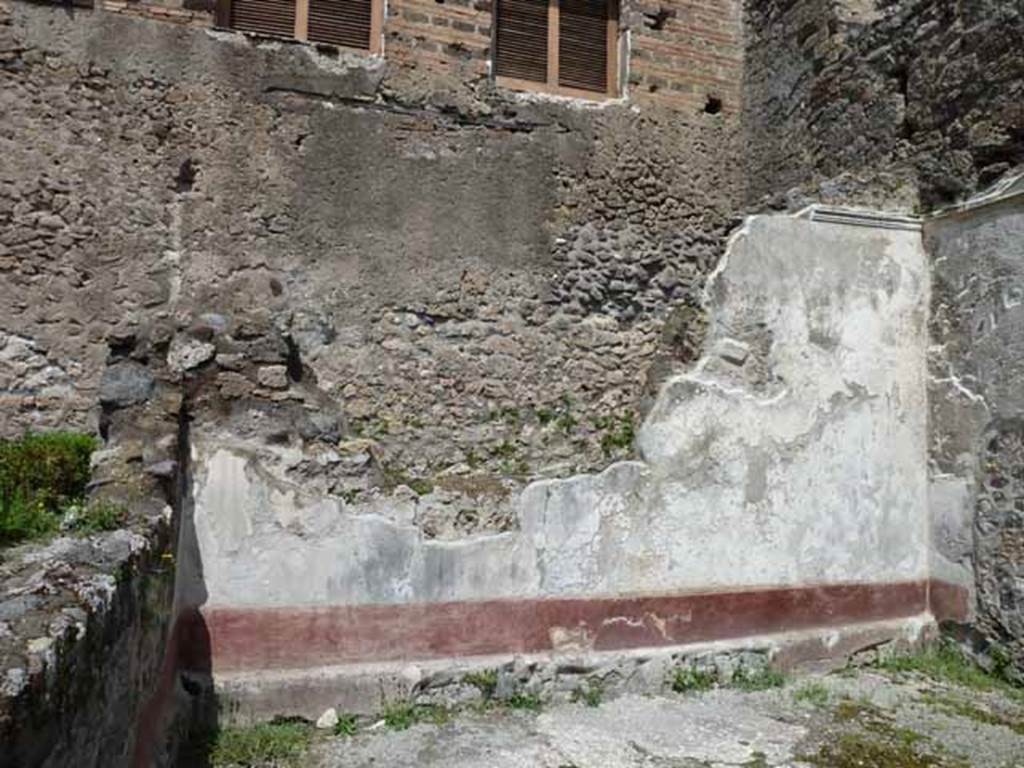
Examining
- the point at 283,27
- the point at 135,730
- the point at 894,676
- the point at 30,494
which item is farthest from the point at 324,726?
the point at 283,27

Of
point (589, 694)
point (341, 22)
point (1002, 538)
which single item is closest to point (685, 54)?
point (341, 22)

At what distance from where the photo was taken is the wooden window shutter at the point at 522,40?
846 centimetres

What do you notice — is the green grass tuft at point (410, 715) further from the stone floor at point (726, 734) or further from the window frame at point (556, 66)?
the window frame at point (556, 66)

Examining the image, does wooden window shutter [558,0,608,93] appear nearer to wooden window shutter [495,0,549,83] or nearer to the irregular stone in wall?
wooden window shutter [495,0,549,83]

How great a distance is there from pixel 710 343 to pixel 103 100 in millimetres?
5124

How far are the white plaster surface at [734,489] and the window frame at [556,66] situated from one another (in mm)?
4153

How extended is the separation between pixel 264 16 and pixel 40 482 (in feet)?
15.1

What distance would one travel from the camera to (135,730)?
9.24 ft

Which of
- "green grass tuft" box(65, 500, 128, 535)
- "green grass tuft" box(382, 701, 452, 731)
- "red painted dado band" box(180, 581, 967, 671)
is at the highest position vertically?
"green grass tuft" box(65, 500, 128, 535)

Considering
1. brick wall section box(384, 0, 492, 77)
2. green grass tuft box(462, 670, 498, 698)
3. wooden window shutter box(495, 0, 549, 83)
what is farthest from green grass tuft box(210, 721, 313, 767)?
wooden window shutter box(495, 0, 549, 83)

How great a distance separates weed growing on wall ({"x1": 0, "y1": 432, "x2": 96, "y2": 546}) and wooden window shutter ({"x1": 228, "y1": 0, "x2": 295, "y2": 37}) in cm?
372

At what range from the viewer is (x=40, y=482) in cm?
517

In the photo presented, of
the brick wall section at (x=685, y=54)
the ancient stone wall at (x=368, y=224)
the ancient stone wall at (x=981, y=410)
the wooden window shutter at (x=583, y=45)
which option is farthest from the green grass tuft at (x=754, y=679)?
the wooden window shutter at (x=583, y=45)

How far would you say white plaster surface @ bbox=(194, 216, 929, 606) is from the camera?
4039mm
